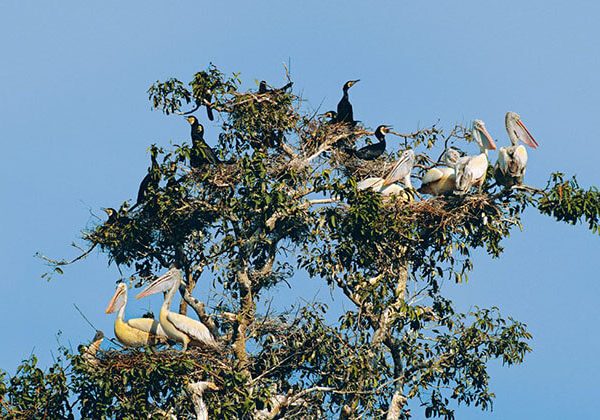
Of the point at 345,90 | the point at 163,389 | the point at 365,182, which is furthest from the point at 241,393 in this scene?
the point at 345,90

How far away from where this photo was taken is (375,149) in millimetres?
24641

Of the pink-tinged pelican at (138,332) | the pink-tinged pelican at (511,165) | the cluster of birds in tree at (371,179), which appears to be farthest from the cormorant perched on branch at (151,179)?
the pink-tinged pelican at (511,165)

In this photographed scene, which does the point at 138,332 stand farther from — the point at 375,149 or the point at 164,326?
the point at 375,149

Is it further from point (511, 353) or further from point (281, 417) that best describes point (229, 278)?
point (511, 353)

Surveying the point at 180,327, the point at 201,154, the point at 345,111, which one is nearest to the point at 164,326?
the point at 180,327

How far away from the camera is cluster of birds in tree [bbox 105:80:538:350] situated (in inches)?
870

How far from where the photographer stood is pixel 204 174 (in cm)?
2245

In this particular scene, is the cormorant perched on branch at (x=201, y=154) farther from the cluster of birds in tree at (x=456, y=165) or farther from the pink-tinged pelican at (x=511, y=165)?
the pink-tinged pelican at (x=511, y=165)

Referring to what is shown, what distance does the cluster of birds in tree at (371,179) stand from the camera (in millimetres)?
22094

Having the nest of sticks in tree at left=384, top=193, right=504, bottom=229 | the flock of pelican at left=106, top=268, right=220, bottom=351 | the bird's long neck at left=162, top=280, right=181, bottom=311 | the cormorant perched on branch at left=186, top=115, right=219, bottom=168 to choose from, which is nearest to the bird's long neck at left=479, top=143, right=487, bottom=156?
the nest of sticks in tree at left=384, top=193, right=504, bottom=229

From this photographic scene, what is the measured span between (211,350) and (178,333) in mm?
485

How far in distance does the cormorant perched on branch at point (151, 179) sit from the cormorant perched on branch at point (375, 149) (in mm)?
2977

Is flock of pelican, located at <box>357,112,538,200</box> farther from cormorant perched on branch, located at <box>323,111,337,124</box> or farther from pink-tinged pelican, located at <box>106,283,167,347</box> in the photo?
pink-tinged pelican, located at <box>106,283,167,347</box>

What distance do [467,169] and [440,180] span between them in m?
0.65
